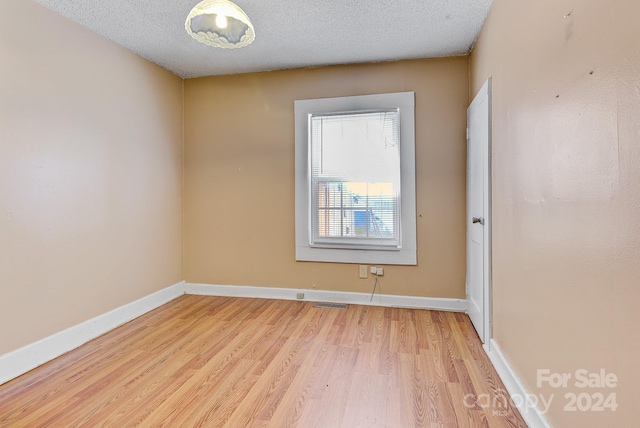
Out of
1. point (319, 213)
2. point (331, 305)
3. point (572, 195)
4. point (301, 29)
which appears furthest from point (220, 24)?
point (331, 305)

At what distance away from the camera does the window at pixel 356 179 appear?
10.8 ft

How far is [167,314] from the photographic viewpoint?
316 centimetres

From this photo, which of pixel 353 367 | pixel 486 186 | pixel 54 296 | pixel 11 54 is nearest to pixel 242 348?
pixel 353 367

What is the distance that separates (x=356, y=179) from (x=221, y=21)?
6.19ft

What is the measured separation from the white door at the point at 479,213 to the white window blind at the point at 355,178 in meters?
0.68

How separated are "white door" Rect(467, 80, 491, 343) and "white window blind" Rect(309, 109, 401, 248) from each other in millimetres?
682

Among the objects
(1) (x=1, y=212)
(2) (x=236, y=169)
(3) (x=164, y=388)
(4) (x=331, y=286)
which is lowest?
(3) (x=164, y=388)

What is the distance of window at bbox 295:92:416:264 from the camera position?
10.8ft

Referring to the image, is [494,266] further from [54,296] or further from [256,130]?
[54,296]

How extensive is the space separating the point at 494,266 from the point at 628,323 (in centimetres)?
134

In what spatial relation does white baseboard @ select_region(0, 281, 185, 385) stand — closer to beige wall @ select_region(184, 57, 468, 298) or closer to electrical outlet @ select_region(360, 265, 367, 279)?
beige wall @ select_region(184, 57, 468, 298)

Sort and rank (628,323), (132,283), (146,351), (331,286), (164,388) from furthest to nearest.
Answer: (331,286)
(132,283)
(146,351)
(164,388)
(628,323)

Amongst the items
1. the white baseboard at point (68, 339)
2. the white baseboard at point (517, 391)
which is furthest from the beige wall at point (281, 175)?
the white baseboard at point (517, 391)

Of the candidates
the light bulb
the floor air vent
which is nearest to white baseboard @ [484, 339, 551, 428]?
the floor air vent
